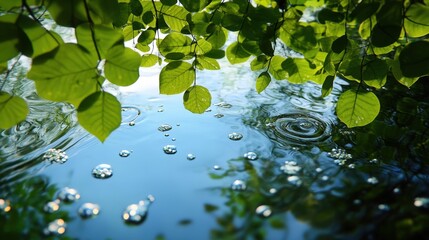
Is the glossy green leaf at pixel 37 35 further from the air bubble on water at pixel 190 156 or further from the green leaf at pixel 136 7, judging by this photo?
the air bubble on water at pixel 190 156

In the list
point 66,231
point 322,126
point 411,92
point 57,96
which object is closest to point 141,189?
point 66,231

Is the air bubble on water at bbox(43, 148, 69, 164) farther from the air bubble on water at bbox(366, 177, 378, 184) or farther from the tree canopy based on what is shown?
the air bubble on water at bbox(366, 177, 378, 184)

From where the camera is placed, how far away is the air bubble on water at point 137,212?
0.48m

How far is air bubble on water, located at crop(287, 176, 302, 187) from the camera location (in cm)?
56

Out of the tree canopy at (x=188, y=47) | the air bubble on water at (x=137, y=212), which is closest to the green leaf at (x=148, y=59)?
the tree canopy at (x=188, y=47)

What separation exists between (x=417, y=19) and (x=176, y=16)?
34cm

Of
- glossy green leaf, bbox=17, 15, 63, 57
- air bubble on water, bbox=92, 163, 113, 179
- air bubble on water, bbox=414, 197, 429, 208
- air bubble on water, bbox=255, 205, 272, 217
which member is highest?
glossy green leaf, bbox=17, 15, 63, 57

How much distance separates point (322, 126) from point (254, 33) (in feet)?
1.17

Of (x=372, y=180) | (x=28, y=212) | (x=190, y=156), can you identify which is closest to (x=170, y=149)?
(x=190, y=156)

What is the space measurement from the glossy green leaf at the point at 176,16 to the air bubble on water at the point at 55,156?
1.04ft

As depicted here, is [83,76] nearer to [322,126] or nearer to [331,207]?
[331,207]

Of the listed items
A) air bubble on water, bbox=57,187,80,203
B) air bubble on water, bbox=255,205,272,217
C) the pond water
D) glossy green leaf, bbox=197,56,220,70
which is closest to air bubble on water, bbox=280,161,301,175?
the pond water

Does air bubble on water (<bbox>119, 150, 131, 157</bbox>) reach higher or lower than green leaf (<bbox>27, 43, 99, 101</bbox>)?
lower

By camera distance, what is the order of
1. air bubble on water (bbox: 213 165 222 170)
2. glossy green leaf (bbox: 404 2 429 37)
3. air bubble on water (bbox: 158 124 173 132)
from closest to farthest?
1. glossy green leaf (bbox: 404 2 429 37)
2. air bubble on water (bbox: 213 165 222 170)
3. air bubble on water (bbox: 158 124 173 132)
